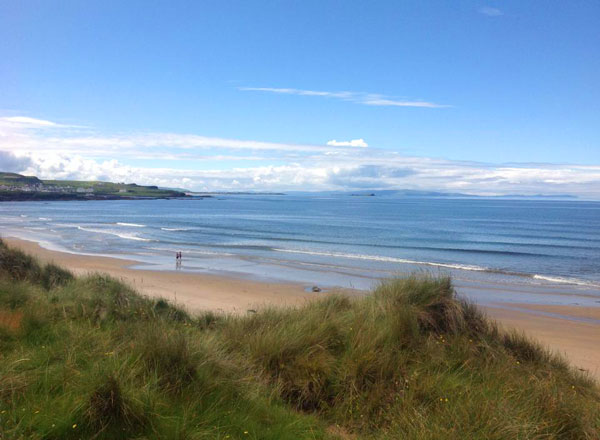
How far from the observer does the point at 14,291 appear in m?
8.48

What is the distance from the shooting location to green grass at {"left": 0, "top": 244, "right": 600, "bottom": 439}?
429cm

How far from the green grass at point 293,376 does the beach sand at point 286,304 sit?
14.3 feet

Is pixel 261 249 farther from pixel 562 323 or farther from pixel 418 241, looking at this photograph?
pixel 562 323

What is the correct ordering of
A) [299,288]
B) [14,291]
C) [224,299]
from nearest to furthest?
[14,291] → [224,299] → [299,288]

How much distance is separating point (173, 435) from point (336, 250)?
3412 cm

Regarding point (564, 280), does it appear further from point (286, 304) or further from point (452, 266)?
point (286, 304)

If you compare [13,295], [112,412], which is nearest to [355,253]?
[13,295]

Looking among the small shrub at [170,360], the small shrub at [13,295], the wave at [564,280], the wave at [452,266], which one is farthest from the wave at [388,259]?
the small shrub at [170,360]

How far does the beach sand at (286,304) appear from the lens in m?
14.0

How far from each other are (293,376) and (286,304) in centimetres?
961

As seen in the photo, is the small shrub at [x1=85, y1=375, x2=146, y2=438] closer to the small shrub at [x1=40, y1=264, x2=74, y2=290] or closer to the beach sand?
the beach sand

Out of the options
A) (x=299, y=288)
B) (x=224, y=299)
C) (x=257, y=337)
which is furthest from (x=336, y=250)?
(x=257, y=337)

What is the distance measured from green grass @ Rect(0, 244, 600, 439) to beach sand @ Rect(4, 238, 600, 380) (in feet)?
14.3

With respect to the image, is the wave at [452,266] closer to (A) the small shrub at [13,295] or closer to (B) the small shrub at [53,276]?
(B) the small shrub at [53,276]
